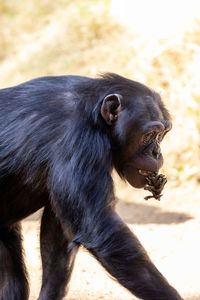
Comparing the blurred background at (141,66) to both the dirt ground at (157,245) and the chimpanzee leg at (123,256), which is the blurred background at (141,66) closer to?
the dirt ground at (157,245)

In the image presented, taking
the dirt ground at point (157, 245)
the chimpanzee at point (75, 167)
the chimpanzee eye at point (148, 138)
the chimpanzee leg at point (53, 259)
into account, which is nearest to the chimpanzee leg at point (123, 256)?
the chimpanzee at point (75, 167)

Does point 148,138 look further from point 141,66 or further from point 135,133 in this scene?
point 141,66

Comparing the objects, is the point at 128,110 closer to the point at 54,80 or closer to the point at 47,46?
the point at 54,80

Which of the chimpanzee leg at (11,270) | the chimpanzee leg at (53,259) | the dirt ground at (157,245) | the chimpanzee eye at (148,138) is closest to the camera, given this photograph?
the chimpanzee eye at (148,138)

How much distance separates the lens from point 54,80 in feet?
15.7

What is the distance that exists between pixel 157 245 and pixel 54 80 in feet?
9.11

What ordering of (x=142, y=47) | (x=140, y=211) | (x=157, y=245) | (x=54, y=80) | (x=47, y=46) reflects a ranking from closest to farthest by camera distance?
(x=54, y=80)
(x=157, y=245)
(x=140, y=211)
(x=142, y=47)
(x=47, y=46)

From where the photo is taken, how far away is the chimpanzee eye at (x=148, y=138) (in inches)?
180

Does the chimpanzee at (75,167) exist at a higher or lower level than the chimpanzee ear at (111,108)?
lower

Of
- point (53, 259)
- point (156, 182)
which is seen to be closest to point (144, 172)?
point (156, 182)

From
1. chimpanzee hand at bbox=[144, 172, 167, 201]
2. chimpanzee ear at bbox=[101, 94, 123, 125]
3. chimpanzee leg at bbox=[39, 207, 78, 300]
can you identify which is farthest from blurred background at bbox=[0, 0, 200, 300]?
chimpanzee ear at bbox=[101, 94, 123, 125]

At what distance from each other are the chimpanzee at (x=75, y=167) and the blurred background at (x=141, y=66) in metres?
0.97

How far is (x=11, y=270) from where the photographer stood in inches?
194

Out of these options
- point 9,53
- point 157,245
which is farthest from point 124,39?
point 157,245
